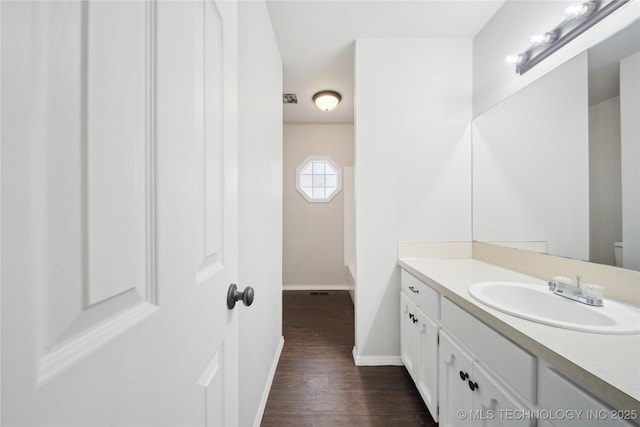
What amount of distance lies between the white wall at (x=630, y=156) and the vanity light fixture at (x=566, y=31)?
0.27 metres

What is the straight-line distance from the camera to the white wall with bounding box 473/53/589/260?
45.9 inches

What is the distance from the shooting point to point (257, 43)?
53.2 inches

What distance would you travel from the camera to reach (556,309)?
3.41 ft

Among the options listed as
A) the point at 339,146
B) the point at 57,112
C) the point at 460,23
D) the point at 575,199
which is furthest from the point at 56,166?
the point at 339,146

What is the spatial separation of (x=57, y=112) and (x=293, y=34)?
2.07 metres

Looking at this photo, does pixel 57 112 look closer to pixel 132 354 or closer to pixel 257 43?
pixel 132 354

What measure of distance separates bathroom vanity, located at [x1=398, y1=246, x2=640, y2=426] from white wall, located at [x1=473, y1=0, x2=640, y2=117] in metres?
1.19

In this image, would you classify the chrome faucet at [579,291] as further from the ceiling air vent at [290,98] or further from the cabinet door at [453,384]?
the ceiling air vent at [290,98]

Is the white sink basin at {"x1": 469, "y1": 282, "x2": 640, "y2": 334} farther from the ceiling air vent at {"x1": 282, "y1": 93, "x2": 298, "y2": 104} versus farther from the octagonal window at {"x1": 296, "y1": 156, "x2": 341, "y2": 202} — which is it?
the octagonal window at {"x1": 296, "y1": 156, "x2": 341, "y2": 202}

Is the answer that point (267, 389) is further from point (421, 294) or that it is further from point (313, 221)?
point (313, 221)

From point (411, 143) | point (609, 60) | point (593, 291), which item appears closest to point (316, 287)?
point (411, 143)

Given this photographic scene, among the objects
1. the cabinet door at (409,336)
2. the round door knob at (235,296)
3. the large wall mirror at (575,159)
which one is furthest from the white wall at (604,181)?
the round door knob at (235,296)

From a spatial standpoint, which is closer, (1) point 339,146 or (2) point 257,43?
(2) point 257,43

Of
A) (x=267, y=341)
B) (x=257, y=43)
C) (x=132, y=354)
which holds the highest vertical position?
(x=257, y=43)
